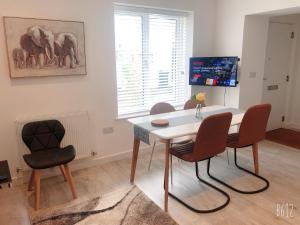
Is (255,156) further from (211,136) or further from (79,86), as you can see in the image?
(79,86)

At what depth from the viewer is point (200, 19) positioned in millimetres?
3973

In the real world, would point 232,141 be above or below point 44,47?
below

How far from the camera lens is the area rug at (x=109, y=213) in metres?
2.22

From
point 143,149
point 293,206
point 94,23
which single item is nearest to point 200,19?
point 94,23

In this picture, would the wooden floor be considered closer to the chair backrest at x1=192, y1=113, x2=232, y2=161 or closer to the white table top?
the chair backrest at x1=192, y1=113, x2=232, y2=161

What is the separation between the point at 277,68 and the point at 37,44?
158 inches

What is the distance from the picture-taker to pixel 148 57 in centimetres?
372

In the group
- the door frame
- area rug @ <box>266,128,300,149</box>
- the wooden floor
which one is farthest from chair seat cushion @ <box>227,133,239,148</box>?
the door frame

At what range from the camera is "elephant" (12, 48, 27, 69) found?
103 inches

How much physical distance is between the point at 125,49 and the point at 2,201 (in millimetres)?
2380

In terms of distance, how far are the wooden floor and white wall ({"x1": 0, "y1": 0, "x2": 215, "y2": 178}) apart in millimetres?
453

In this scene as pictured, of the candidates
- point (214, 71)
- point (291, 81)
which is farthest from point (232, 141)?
point (291, 81)

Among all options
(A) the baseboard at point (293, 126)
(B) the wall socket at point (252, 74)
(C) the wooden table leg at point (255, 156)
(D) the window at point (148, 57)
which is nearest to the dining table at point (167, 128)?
(C) the wooden table leg at point (255, 156)

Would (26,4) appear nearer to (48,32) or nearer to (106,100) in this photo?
(48,32)
